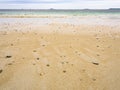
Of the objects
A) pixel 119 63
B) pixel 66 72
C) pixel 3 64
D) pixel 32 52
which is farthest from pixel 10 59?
pixel 119 63

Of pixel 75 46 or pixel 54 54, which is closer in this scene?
pixel 54 54

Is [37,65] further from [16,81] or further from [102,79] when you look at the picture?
[102,79]

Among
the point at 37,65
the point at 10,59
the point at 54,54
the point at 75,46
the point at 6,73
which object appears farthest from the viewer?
the point at 75,46

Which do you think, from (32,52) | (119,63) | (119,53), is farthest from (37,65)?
(119,53)

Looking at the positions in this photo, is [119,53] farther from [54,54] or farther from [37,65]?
[37,65]

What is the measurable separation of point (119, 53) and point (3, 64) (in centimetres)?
378

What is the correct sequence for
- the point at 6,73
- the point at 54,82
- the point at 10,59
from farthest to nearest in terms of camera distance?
the point at 10,59 < the point at 6,73 < the point at 54,82

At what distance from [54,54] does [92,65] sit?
1.49 m

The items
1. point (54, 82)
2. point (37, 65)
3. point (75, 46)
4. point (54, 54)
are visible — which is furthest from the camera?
point (75, 46)

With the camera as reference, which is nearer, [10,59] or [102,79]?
[102,79]

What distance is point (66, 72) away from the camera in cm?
478

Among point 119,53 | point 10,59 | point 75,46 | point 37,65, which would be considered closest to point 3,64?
point 10,59

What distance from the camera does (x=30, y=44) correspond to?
7652 mm

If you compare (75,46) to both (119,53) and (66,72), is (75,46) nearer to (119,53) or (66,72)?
(119,53)
